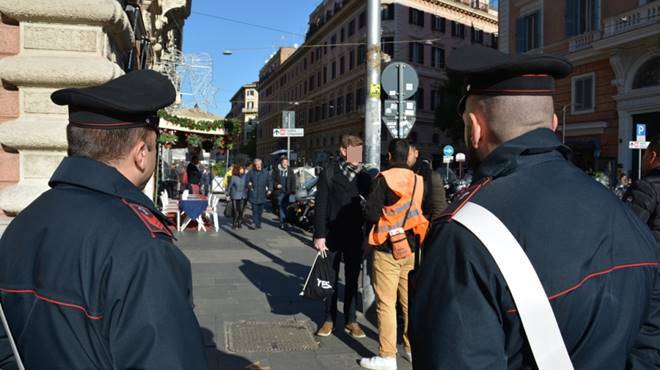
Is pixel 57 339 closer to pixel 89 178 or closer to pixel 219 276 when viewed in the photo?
pixel 89 178

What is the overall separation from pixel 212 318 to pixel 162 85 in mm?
4498

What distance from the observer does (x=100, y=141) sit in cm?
→ 178

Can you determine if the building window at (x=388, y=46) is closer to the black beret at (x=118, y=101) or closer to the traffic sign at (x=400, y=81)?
the traffic sign at (x=400, y=81)

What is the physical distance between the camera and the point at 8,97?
411 centimetres

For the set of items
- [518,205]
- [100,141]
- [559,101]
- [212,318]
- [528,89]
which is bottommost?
[212,318]

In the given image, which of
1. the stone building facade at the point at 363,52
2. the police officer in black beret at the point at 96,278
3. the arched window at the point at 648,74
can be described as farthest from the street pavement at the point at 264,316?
the stone building facade at the point at 363,52

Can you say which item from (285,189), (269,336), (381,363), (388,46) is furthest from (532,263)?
(388,46)

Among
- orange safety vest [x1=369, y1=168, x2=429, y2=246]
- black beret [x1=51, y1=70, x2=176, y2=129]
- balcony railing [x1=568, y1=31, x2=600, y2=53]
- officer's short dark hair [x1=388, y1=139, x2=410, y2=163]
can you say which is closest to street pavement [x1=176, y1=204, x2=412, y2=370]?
orange safety vest [x1=369, y1=168, x2=429, y2=246]

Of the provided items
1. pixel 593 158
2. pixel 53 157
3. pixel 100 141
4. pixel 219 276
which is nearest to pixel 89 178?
pixel 100 141

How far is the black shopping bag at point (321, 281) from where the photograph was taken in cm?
537

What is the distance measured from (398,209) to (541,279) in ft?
10.7

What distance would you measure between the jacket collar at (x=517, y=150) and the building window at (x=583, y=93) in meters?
26.3

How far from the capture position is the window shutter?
85.0ft

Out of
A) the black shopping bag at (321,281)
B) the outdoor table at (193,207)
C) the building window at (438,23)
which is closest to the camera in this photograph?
the black shopping bag at (321,281)
